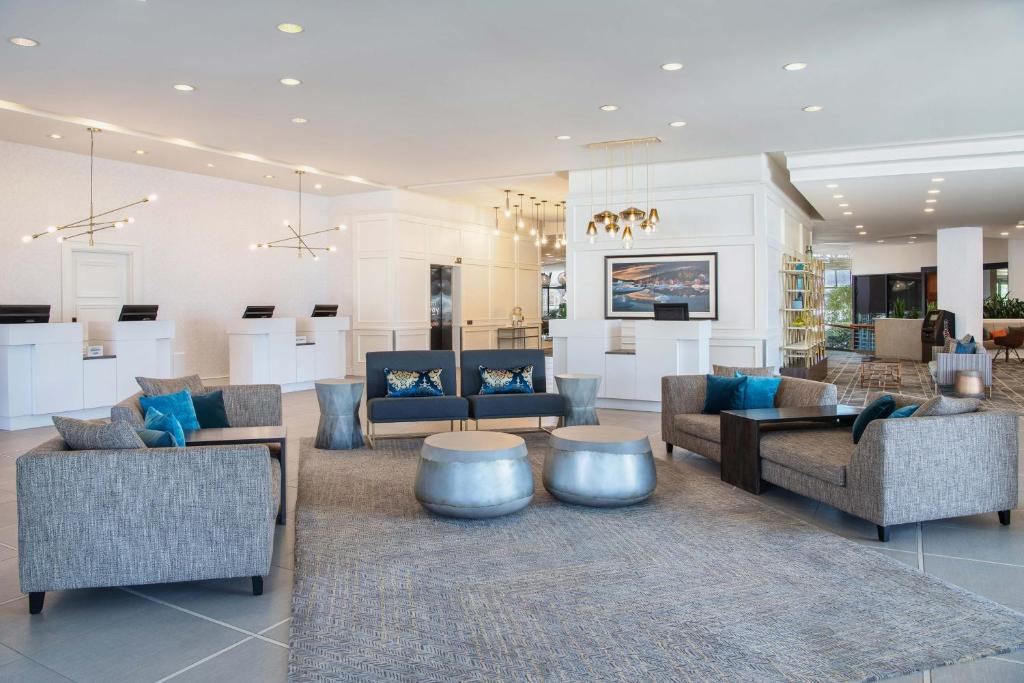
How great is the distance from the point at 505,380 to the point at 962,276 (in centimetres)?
1218

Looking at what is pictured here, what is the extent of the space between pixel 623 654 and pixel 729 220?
742 cm

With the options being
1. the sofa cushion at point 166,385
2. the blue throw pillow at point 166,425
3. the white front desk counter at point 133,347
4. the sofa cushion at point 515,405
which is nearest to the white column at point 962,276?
the sofa cushion at point 515,405

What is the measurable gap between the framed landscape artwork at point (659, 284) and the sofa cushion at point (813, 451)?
14.9 ft

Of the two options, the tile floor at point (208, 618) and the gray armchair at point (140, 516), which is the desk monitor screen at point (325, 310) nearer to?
the tile floor at point (208, 618)

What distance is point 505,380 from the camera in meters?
6.74

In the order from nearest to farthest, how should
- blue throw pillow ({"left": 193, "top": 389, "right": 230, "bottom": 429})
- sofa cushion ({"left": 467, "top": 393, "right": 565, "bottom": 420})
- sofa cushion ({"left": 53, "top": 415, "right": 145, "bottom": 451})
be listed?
sofa cushion ({"left": 53, "top": 415, "right": 145, "bottom": 451})
blue throw pillow ({"left": 193, "top": 389, "right": 230, "bottom": 429})
sofa cushion ({"left": 467, "top": 393, "right": 565, "bottom": 420})

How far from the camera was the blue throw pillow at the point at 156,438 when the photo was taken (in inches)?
137

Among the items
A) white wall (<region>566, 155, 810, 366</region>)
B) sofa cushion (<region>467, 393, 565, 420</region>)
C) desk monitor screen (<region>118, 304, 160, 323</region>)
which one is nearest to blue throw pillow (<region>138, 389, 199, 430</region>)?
sofa cushion (<region>467, 393, 565, 420</region>)

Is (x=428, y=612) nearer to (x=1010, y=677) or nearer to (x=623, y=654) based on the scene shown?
(x=623, y=654)

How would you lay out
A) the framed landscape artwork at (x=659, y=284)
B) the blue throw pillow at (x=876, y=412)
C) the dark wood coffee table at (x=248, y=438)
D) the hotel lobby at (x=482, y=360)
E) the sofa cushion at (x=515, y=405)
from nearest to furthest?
1. the hotel lobby at (x=482, y=360)
2. the dark wood coffee table at (x=248, y=438)
3. the blue throw pillow at (x=876, y=412)
4. the sofa cushion at (x=515, y=405)
5. the framed landscape artwork at (x=659, y=284)

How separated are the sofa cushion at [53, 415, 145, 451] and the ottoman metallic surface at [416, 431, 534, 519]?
62.7 inches

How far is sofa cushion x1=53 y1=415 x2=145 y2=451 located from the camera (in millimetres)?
3123

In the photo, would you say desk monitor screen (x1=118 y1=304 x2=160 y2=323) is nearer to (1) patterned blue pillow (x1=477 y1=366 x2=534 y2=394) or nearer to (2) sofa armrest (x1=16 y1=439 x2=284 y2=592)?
(1) patterned blue pillow (x1=477 y1=366 x2=534 y2=394)

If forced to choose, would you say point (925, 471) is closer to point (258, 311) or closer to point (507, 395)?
point (507, 395)
